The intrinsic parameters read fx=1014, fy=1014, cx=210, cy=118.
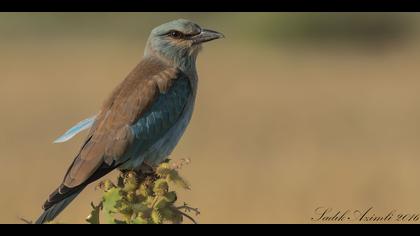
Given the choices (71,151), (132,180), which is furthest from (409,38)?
(132,180)

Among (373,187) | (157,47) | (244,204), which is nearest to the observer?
(157,47)

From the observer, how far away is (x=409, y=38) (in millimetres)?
23031

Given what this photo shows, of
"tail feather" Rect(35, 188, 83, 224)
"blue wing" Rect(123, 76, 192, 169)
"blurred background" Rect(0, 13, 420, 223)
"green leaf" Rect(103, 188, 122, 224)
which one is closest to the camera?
"green leaf" Rect(103, 188, 122, 224)

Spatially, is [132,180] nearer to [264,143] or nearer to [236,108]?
[264,143]

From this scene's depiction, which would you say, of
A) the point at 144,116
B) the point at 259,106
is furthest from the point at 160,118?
the point at 259,106

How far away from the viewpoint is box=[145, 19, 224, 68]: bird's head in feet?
20.3

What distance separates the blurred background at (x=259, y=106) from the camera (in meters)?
9.55

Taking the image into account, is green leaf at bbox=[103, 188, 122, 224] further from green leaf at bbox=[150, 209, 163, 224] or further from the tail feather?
the tail feather

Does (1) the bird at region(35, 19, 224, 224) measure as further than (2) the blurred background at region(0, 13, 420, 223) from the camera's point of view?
No

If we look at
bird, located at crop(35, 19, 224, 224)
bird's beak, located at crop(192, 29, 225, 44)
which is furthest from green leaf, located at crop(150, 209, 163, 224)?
bird's beak, located at crop(192, 29, 225, 44)

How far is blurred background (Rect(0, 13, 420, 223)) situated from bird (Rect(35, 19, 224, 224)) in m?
1.28

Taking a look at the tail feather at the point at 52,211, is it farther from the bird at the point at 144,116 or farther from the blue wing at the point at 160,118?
the blue wing at the point at 160,118

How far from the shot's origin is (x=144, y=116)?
19.2ft

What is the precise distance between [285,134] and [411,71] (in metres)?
6.22
